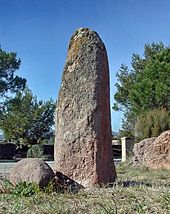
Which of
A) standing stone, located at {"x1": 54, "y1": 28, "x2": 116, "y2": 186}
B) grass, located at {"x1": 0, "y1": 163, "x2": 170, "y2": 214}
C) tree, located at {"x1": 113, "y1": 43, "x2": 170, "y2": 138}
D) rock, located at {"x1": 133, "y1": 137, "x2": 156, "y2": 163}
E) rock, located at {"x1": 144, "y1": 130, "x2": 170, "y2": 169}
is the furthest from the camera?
tree, located at {"x1": 113, "y1": 43, "x2": 170, "y2": 138}

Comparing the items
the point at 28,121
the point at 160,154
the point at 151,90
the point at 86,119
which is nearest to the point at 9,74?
the point at 28,121

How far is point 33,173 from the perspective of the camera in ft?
25.3

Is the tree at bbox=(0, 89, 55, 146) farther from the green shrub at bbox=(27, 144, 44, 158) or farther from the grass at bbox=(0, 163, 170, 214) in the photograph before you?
the grass at bbox=(0, 163, 170, 214)

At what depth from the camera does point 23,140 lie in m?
43.8

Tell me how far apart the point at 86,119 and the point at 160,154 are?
24.0 feet

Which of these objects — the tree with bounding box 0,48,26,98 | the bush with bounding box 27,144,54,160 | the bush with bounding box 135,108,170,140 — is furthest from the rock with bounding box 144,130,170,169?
the tree with bounding box 0,48,26,98

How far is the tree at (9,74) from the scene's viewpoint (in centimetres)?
A: 3688

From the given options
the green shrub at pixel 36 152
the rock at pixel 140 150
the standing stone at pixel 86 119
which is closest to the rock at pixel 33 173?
the standing stone at pixel 86 119

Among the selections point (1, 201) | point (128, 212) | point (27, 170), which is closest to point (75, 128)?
point (27, 170)

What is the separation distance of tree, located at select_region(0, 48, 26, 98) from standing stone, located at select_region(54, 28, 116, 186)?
28688 mm

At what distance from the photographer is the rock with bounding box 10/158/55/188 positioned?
7605 millimetres

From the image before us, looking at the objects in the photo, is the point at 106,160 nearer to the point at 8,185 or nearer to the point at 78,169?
the point at 78,169

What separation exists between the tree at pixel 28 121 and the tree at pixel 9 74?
210 cm

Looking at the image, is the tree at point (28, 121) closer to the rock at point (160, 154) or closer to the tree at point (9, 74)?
the tree at point (9, 74)
